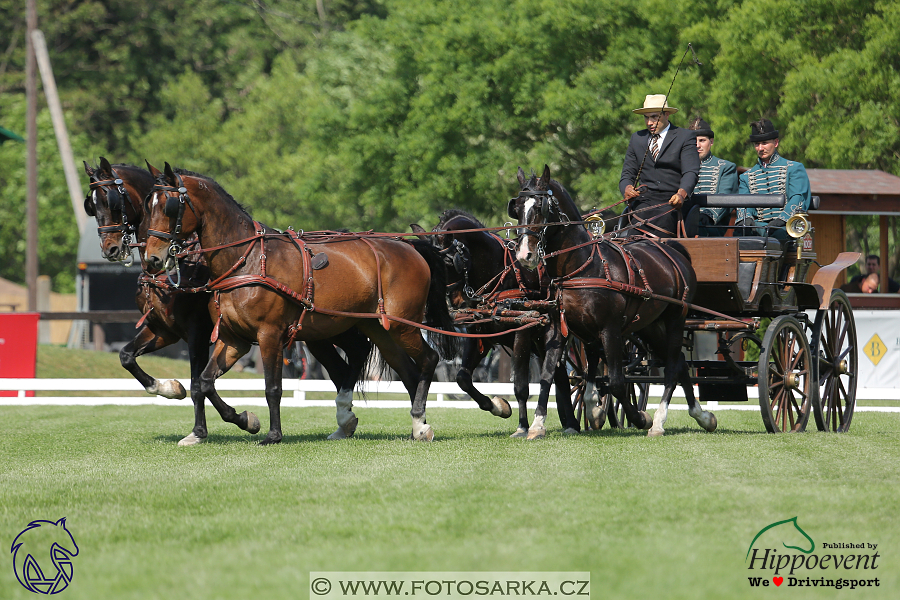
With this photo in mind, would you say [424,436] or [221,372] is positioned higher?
[221,372]

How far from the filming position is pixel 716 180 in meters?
12.1

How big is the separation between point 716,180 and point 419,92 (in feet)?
66.4

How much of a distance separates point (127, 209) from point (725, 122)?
54.4 feet

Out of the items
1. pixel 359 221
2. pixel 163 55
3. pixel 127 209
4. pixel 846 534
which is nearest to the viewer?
pixel 846 534

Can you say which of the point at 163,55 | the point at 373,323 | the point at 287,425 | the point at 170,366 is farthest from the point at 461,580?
the point at 163,55

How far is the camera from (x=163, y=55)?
4625 cm

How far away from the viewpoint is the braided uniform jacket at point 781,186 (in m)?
11.5

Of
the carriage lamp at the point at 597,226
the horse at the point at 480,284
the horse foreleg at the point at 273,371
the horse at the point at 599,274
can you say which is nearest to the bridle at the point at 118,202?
the horse foreleg at the point at 273,371

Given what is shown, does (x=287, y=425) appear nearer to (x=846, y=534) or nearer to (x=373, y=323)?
(x=373, y=323)

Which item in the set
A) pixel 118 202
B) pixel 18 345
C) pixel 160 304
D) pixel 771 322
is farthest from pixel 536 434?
pixel 18 345

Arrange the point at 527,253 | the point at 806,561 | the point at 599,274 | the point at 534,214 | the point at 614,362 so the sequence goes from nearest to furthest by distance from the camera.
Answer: the point at 806,561 → the point at 527,253 → the point at 534,214 → the point at 614,362 → the point at 599,274

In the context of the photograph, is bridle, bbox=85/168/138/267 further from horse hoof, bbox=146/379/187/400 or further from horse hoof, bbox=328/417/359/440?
horse hoof, bbox=328/417/359/440

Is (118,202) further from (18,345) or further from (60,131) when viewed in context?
(60,131)

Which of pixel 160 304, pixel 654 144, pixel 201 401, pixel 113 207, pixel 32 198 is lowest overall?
pixel 201 401
